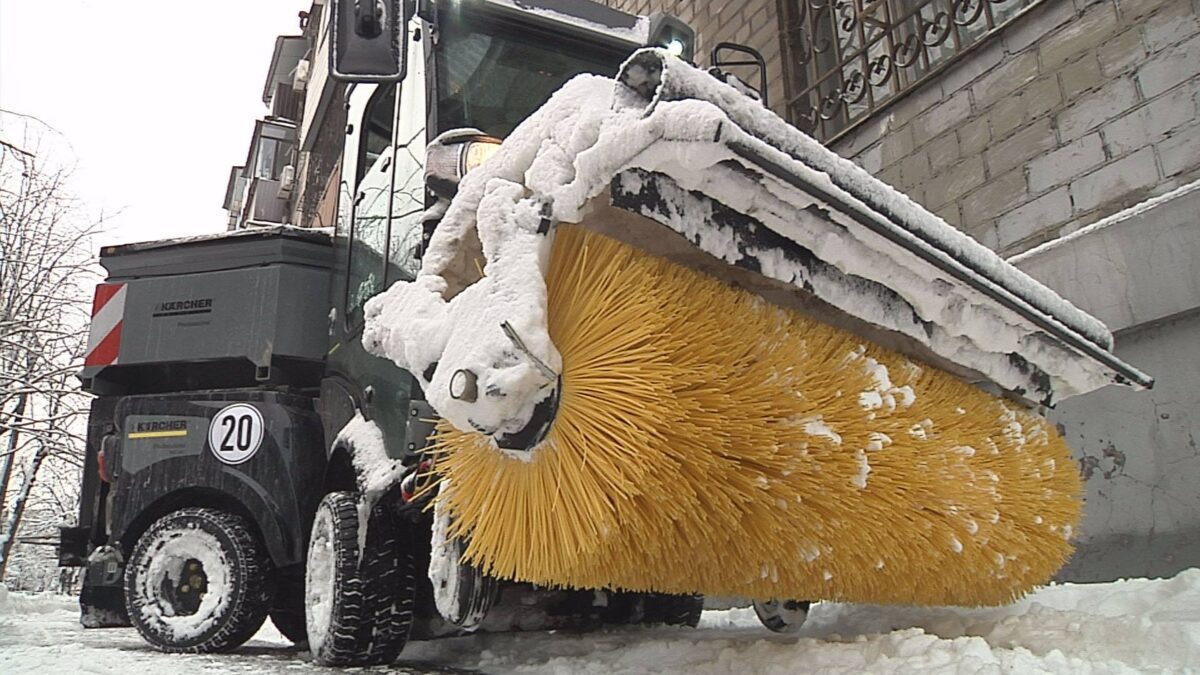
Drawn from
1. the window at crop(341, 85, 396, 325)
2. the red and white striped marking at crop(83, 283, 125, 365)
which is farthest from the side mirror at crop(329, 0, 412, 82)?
the red and white striped marking at crop(83, 283, 125, 365)

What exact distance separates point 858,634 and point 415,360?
142 cm

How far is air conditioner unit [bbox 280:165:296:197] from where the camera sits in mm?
16047

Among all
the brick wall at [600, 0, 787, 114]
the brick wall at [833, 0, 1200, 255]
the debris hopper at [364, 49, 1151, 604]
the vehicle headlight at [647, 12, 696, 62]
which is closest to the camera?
the debris hopper at [364, 49, 1151, 604]

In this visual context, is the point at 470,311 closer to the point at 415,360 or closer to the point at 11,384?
the point at 415,360

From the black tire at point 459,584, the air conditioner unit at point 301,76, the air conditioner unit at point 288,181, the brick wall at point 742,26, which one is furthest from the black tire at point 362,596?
the air conditioner unit at point 301,76

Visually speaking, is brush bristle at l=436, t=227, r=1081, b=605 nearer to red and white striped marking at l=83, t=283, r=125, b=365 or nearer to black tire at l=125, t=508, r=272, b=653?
black tire at l=125, t=508, r=272, b=653

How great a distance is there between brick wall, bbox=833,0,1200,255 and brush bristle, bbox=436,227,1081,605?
2103mm

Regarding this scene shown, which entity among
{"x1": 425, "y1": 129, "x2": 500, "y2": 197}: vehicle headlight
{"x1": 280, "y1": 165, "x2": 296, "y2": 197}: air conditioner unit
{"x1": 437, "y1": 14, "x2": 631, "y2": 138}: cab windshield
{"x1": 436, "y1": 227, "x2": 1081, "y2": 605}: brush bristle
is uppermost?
{"x1": 280, "y1": 165, "x2": 296, "y2": 197}: air conditioner unit

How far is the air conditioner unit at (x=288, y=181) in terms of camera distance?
1605 cm

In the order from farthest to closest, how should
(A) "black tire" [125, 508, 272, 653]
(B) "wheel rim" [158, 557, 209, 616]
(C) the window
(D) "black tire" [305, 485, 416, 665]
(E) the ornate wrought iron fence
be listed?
(E) the ornate wrought iron fence → (B) "wheel rim" [158, 557, 209, 616] → (A) "black tire" [125, 508, 272, 653] → (C) the window → (D) "black tire" [305, 485, 416, 665]

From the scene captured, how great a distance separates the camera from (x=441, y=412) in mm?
1546

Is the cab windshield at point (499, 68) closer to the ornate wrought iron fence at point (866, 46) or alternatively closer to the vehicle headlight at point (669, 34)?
the vehicle headlight at point (669, 34)

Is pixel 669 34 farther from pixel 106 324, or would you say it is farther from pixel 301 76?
pixel 301 76

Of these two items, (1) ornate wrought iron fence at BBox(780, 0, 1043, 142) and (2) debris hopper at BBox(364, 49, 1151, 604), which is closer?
(2) debris hopper at BBox(364, 49, 1151, 604)
